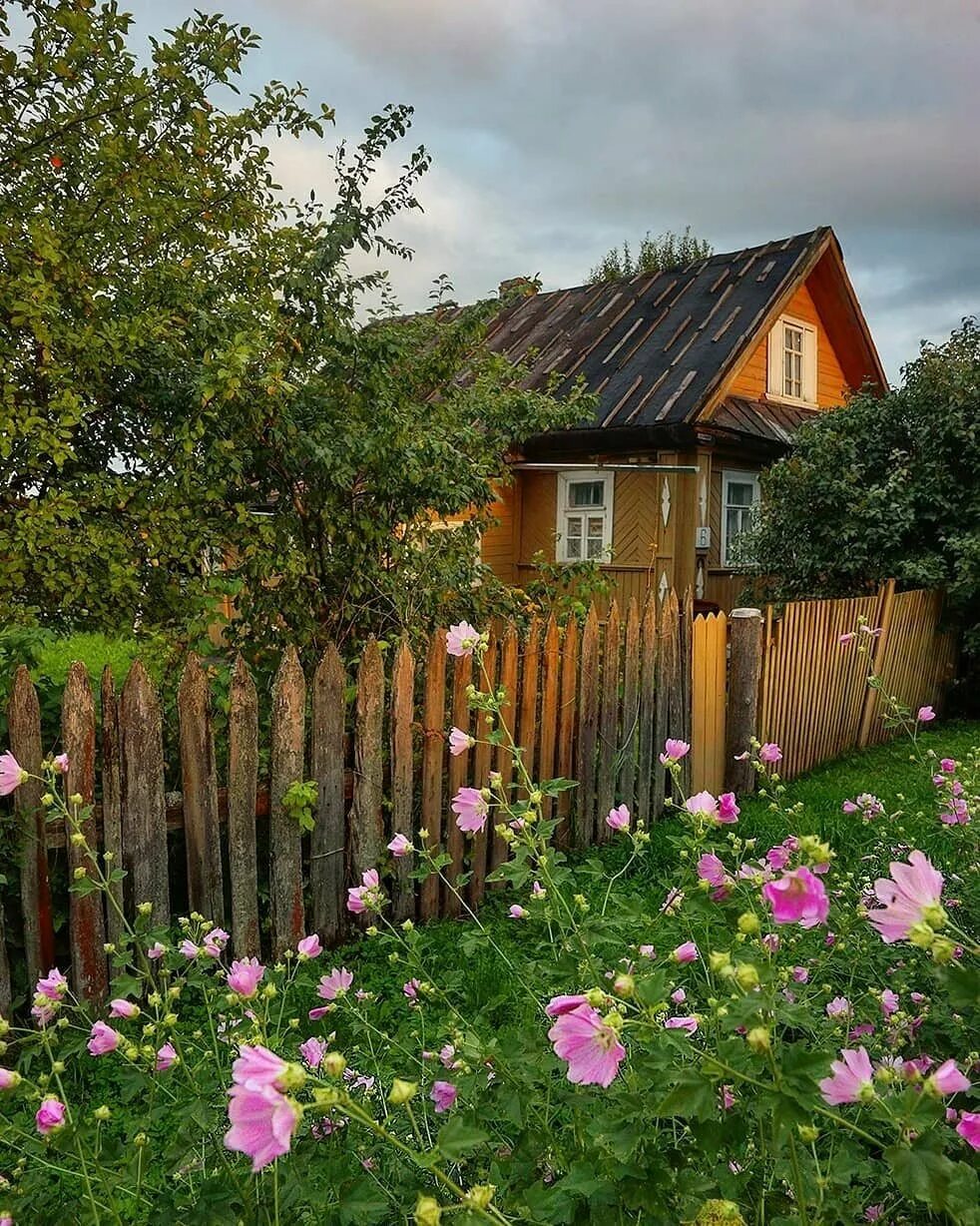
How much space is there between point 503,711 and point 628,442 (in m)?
8.87

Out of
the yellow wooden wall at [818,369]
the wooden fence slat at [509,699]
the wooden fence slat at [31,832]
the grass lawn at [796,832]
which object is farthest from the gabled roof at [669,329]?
the wooden fence slat at [31,832]

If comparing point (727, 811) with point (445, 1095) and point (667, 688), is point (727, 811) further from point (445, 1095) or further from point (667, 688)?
point (667, 688)

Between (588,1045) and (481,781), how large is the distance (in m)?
3.01

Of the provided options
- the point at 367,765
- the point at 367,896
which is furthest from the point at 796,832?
the point at 367,765

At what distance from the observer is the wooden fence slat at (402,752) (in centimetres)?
360

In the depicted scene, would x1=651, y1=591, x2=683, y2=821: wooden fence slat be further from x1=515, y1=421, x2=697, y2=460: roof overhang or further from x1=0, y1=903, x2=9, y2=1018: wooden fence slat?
x1=515, y1=421, x2=697, y2=460: roof overhang

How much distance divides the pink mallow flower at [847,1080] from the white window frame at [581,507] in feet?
39.6

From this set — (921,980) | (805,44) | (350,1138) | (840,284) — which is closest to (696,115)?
(805,44)

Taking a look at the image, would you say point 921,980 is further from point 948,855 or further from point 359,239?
point 359,239

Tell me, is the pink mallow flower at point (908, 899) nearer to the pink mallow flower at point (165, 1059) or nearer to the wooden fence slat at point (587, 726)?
the pink mallow flower at point (165, 1059)

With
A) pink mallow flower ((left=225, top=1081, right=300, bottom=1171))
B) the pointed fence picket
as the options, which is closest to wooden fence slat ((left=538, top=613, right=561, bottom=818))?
the pointed fence picket

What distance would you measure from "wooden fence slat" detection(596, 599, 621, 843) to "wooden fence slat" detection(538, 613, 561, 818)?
404mm

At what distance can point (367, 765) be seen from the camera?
3611mm

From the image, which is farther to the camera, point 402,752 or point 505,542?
point 505,542
